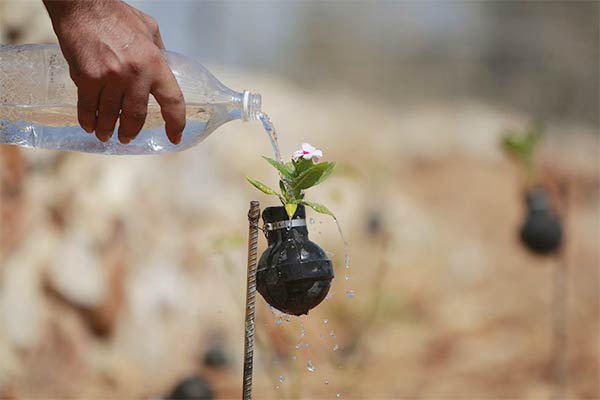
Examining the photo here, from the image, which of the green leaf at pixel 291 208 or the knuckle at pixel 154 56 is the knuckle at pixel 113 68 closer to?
the knuckle at pixel 154 56

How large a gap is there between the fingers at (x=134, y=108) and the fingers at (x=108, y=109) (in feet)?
0.04

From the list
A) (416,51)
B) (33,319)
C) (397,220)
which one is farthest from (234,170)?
(416,51)

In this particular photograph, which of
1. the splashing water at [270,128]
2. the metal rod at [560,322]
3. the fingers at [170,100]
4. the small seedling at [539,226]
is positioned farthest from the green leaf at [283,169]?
the metal rod at [560,322]

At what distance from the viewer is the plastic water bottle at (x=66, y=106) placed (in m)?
2.15

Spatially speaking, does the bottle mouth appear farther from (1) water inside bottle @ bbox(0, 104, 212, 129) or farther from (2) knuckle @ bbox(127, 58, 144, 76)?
(2) knuckle @ bbox(127, 58, 144, 76)

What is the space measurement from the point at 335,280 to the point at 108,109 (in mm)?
7919

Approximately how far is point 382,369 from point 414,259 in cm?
291

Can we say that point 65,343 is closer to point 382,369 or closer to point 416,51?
point 382,369

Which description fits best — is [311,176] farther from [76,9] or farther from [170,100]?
[76,9]

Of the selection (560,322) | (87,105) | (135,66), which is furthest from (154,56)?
(560,322)

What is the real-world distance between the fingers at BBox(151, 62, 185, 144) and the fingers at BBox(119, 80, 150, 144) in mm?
28

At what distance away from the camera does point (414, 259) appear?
1105 cm

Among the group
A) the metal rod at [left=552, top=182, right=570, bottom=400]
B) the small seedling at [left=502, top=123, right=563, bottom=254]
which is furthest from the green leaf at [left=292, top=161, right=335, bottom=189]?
the metal rod at [left=552, top=182, right=570, bottom=400]

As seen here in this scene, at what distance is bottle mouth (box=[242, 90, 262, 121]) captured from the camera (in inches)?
81.6
